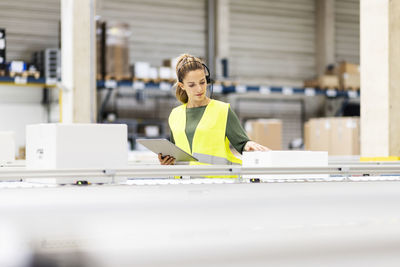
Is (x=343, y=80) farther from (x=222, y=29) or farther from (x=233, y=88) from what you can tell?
(x=222, y=29)

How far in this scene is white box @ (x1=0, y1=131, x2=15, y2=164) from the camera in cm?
269

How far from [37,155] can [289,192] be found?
2.64 ft

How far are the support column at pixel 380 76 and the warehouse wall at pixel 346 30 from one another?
26.2ft

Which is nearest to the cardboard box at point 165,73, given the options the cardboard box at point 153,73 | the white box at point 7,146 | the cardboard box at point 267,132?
the cardboard box at point 153,73

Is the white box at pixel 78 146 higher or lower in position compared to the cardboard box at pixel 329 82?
lower

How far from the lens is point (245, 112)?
11.0m

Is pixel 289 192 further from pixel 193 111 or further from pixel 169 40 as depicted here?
pixel 169 40

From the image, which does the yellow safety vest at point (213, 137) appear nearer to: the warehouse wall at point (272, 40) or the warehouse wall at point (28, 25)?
the warehouse wall at point (28, 25)

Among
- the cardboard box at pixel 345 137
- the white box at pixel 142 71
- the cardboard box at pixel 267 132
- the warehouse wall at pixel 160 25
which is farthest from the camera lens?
the warehouse wall at pixel 160 25

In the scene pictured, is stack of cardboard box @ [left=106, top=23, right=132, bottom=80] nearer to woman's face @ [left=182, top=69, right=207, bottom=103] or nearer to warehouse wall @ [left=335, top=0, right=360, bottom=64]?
warehouse wall @ [left=335, top=0, right=360, bottom=64]

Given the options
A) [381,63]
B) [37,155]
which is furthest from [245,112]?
[37,155]

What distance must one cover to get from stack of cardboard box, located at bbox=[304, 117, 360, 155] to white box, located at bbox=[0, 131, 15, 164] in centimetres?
666

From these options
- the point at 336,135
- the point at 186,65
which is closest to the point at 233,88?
the point at 336,135

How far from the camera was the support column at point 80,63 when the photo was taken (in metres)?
5.17
